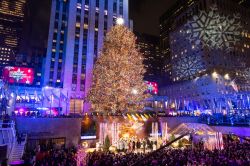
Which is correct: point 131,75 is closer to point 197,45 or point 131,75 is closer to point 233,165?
point 233,165

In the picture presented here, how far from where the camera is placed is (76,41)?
5450cm

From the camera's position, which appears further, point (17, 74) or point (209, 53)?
point (209, 53)

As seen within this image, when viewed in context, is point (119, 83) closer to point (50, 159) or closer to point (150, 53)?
point (50, 159)

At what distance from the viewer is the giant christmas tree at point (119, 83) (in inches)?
1112

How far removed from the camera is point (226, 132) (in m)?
27.0

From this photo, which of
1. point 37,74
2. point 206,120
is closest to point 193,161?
point 206,120

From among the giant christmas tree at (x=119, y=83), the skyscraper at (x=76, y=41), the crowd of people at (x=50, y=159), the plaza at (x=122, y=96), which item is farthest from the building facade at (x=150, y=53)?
the crowd of people at (x=50, y=159)

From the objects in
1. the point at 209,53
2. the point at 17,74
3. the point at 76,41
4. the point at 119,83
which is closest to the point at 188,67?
the point at 209,53

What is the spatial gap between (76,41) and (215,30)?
42596mm

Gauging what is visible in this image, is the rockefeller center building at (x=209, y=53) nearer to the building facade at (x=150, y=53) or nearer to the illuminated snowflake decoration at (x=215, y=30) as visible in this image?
the illuminated snowflake decoration at (x=215, y=30)

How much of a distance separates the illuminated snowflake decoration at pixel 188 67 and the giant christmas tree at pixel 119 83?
44.9 metres

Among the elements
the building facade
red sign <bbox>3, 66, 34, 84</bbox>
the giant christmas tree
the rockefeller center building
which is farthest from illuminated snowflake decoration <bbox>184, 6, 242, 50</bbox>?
the building facade

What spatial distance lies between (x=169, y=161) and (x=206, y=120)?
19596 mm

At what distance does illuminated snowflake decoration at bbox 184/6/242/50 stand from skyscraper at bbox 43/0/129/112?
82.3 ft
